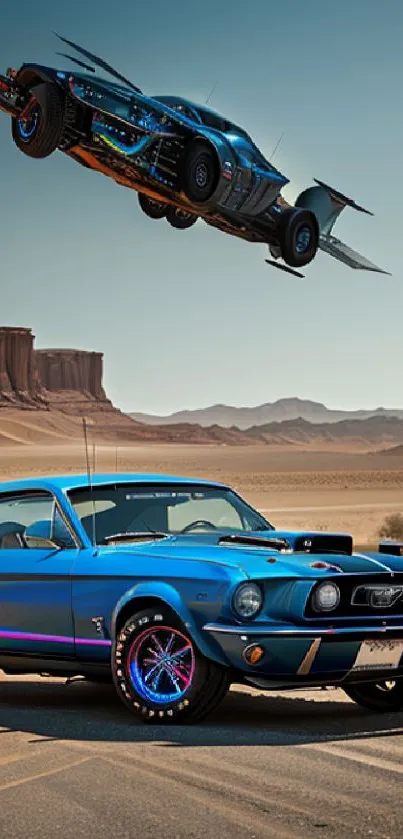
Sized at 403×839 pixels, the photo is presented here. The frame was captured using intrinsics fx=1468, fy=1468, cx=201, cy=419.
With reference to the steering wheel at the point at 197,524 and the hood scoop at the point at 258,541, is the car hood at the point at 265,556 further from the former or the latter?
the steering wheel at the point at 197,524

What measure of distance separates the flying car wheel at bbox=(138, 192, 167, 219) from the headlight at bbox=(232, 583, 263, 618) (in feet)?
82.8

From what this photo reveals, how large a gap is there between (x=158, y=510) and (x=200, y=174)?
18248mm

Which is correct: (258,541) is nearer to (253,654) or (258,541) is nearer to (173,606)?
(173,606)

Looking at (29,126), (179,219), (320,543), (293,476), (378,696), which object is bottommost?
(293,476)

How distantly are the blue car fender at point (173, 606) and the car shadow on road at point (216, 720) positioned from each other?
40 centimetres

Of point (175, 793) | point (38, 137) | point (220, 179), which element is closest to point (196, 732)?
point (175, 793)

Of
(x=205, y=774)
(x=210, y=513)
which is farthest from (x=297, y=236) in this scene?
(x=205, y=774)

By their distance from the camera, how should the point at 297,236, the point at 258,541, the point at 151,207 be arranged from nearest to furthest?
the point at 258,541
the point at 297,236
the point at 151,207

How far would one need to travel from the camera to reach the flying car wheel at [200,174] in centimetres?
2628

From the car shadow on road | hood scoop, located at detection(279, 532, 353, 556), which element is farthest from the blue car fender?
hood scoop, located at detection(279, 532, 353, 556)

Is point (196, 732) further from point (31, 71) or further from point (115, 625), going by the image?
point (31, 71)

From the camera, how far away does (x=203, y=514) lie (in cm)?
927

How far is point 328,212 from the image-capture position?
32.1 m

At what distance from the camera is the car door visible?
8328 mm
